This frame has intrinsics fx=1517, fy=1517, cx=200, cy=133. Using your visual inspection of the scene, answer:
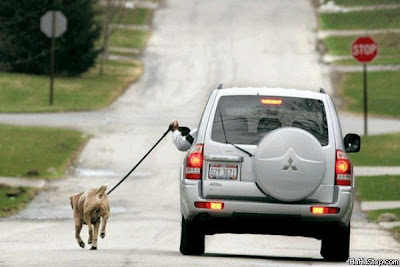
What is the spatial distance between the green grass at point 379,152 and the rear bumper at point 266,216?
19.2 m

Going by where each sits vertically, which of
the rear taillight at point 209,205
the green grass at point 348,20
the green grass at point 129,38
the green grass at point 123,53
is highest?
the green grass at point 348,20

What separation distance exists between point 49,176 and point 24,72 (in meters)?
24.8

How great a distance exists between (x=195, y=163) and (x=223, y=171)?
0.97 ft

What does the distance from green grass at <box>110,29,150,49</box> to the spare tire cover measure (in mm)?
52310

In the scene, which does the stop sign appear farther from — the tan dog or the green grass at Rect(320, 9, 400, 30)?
the green grass at Rect(320, 9, 400, 30)

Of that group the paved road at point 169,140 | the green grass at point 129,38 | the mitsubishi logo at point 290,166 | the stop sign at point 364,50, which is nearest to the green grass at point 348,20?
the paved road at point 169,140

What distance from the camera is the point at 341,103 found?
169 feet

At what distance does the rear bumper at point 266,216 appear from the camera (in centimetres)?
1476

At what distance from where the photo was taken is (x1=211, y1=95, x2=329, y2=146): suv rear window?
15023mm

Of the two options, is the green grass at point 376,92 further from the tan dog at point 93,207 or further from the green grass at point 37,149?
the tan dog at point 93,207

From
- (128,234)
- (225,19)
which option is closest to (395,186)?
(128,234)

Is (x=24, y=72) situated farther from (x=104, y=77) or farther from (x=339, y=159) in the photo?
(x=339, y=159)

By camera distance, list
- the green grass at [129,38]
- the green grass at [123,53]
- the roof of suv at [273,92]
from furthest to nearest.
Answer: the green grass at [129,38]
the green grass at [123,53]
the roof of suv at [273,92]

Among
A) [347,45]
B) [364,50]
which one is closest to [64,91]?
[364,50]
